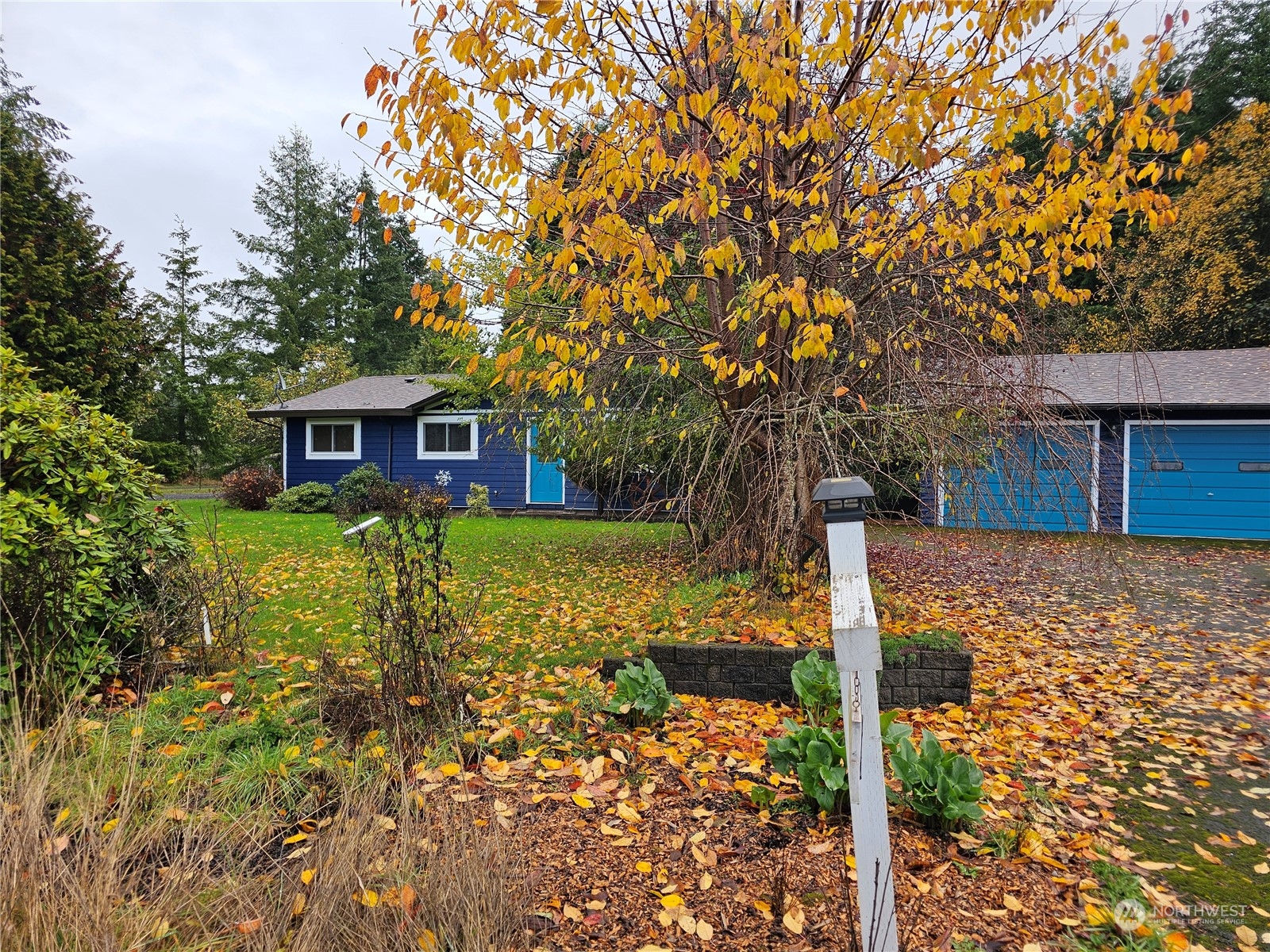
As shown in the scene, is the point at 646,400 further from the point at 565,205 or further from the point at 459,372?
the point at 459,372

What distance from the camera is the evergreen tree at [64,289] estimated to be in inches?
480

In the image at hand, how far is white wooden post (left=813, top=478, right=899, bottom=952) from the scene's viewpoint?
1.75 metres

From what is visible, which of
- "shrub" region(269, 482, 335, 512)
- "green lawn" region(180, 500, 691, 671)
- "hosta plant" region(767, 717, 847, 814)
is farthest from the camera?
"shrub" region(269, 482, 335, 512)

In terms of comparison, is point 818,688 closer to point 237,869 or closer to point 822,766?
point 822,766

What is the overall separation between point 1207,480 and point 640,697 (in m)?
13.6

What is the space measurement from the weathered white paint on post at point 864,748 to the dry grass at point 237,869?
39.8 inches

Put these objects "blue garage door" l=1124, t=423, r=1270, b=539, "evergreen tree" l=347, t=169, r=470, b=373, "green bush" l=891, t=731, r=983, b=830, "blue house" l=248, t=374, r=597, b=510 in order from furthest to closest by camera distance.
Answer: "evergreen tree" l=347, t=169, r=470, b=373
"blue house" l=248, t=374, r=597, b=510
"blue garage door" l=1124, t=423, r=1270, b=539
"green bush" l=891, t=731, r=983, b=830

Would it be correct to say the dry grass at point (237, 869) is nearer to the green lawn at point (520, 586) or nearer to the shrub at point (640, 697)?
the shrub at point (640, 697)

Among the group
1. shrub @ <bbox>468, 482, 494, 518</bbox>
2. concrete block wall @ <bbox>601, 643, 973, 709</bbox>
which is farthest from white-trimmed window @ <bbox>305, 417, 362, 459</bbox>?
concrete block wall @ <bbox>601, 643, 973, 709</bbox>

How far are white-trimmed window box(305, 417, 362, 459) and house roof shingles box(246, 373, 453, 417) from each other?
346 mm

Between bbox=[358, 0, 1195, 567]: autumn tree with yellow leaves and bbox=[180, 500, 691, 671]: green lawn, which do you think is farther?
bbox=[180, 500, 691, 671]: green lawn

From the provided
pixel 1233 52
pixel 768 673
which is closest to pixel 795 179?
pixel 768 673

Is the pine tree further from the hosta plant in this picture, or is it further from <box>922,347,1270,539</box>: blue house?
the hosta plant

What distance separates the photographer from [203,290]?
31.7 m
